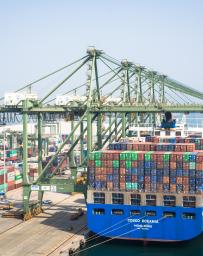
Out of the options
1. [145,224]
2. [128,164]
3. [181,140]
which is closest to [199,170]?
[128,164]

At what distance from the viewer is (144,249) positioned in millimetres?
49656

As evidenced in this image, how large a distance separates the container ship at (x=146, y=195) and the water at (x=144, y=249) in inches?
39.4

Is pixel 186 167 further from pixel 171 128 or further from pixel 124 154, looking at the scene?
pixel 171 128

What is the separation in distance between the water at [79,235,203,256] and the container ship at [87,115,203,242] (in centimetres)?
100

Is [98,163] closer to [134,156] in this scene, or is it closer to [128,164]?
[128,164]

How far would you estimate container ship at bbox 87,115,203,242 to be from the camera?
49.0 meters

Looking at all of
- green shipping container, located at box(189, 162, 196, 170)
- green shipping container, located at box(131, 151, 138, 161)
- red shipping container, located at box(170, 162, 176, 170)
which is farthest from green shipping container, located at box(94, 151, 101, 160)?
green shipping container, located at box(189, 162, 196, 170)

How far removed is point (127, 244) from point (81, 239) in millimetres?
4806

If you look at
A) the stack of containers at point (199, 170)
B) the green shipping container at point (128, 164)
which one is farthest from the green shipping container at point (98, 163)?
the stack of containers at point (199, 170)

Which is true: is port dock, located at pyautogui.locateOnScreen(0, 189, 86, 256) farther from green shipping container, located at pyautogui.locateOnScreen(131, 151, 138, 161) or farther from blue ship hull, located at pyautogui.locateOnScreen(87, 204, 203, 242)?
green shipping container, located at pyautogui.locateOnScreen(131, 151, 138, 161)

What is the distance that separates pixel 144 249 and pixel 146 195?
17.6ft

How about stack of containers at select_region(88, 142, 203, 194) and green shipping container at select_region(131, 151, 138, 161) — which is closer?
stack of containers at select_region(88, 142, 203, 194)

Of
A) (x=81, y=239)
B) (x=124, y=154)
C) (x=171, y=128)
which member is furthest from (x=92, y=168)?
(x=171, y=128)

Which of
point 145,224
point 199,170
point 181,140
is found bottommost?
point 145,224
